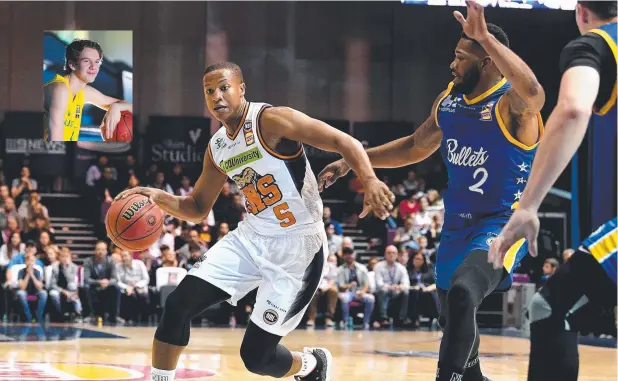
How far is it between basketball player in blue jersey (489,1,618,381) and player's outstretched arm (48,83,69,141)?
18042 mm

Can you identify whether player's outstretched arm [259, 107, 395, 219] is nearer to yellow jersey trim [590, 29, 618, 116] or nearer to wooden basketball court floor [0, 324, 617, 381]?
yellow jersey trim [590, 29, 618, 116]

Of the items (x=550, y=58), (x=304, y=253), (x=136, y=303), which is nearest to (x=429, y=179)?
(x=550, y=58)

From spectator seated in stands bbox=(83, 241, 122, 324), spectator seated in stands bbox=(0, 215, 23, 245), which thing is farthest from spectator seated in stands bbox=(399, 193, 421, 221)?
spectator seated in stands bbox=(0, 215, 23, 245)

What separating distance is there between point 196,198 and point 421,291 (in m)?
10.3

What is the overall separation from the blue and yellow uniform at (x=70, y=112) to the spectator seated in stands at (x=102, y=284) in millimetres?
5716

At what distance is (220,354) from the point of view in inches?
398

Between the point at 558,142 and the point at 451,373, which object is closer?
the point at 558,142

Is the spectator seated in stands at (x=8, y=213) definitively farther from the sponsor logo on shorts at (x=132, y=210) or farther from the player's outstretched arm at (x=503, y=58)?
the player's outstretched arm at (x=503, y=58)

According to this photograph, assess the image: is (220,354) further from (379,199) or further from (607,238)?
(607,238)

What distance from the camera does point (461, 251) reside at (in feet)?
17.7

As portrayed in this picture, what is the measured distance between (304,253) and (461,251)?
0.93 m

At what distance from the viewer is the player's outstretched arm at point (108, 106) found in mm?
20281

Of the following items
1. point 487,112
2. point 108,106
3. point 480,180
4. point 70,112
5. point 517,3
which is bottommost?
point 480,180

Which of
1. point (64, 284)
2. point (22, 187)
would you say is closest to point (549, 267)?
point (64, 284)
